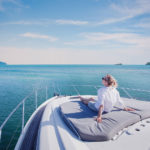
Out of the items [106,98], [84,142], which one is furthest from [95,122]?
[106,98]

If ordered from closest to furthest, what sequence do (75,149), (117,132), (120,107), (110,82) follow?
(75,149) → (117,132) → (110,82) → (120,107)

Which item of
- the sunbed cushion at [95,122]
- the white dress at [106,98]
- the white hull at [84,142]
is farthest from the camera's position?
the white dress at [106,98]

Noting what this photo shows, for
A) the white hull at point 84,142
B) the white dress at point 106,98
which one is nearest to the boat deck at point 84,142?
the white hull at point 84,142

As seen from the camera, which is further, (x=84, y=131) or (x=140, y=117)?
(x=140, y=117)

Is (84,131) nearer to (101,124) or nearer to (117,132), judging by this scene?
(101,124)

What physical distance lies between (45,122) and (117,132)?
94 centimetres

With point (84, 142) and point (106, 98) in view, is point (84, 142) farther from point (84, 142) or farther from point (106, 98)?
point (106, 98)

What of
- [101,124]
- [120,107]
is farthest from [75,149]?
[120,107]

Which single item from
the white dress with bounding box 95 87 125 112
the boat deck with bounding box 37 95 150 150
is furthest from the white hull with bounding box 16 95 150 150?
the white dress with bounding box 95 87 125 112

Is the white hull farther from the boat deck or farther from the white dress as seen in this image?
the white dress

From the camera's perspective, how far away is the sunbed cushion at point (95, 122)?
1.33m

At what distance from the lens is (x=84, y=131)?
135 centimetres

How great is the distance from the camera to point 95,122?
5.05 feet

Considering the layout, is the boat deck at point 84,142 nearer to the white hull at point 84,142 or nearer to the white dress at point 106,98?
the white hull at point 84,142
